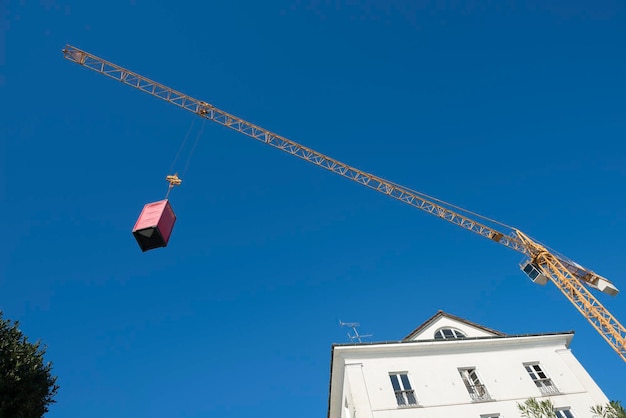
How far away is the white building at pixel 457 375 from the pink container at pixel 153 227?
1274cm

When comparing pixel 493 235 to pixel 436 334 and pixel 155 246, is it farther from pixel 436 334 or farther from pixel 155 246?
pixel 155 246

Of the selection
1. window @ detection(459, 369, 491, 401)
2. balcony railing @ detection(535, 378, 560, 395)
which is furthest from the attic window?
balcony railing @ detection(535, 378, 560, 395)

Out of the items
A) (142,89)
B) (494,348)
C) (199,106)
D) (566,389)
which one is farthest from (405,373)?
(142,89)

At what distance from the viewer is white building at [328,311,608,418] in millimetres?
20625

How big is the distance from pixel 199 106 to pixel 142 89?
269 inches

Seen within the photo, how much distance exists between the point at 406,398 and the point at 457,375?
3788mm

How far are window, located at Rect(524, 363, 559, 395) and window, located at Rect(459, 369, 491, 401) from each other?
11.6ft

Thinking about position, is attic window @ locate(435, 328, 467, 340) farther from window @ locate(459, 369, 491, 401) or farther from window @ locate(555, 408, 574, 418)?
window @ locate(555, 408, 574, 418)

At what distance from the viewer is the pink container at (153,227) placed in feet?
54.3

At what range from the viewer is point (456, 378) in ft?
72.7

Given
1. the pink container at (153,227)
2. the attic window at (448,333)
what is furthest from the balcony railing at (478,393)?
the pink container at (153,227)

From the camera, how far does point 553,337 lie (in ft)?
81.5

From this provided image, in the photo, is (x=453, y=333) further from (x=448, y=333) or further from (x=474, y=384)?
(x=474, y=384)

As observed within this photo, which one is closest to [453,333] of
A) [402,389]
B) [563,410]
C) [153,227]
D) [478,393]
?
[478,393]
